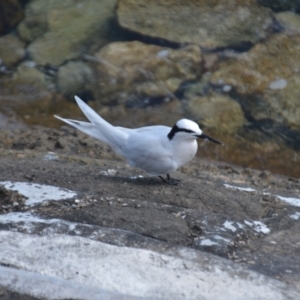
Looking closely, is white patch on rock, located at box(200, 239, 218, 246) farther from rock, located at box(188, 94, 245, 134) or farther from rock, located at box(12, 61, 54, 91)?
rock, located at box(12, 61, 54, 91)

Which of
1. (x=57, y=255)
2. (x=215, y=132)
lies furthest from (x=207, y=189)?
(x=215, y=132)

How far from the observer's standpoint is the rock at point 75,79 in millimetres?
6883

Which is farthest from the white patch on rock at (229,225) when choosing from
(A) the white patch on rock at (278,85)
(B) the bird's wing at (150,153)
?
(A) the white patch on rock at (278,85)

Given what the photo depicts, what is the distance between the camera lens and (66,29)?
7.09 metres

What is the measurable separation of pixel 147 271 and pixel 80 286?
12.8 inches

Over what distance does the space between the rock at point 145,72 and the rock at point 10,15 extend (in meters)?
1.04

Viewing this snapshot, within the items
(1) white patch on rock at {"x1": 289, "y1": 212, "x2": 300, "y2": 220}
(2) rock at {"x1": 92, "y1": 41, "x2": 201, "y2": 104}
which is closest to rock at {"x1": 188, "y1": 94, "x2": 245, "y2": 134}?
(2) rock at {"x1": 92, "y1": 41, "x2": 201, "y2": 104}

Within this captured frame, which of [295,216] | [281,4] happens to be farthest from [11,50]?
[295,216]

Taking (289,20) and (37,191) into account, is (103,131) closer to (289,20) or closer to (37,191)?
(37,191)

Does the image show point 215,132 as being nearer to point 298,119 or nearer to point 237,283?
point 298,119

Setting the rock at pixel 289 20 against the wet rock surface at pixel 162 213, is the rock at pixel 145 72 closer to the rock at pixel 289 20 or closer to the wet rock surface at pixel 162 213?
the rock at pixel 289 20

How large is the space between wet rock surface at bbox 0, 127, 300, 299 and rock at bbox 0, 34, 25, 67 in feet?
5.69

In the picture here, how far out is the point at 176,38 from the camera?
22.7 feet

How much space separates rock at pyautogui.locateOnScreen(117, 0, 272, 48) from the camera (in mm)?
6891
